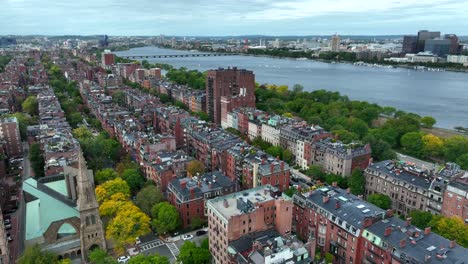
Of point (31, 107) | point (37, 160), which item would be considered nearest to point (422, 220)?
point (37, 160)

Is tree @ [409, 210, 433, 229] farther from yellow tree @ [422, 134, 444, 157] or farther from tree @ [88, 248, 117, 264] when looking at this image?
yellow tree @ [422, 134, 444, 157]

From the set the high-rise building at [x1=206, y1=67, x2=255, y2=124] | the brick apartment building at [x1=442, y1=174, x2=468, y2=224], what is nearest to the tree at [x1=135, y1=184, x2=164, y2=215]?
the brick apartment building at [x1=442, y1=174, x2=468, y2=224]

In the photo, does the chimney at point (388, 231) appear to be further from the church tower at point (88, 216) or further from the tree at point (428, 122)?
the tree at point (428, 122)

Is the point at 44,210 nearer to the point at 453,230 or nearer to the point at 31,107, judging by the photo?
the point at 453,230

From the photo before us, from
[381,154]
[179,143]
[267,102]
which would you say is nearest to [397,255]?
[381,154]

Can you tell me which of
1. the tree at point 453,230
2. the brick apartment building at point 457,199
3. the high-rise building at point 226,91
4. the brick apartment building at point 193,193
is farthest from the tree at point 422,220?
the high-rise building at point 226,91
